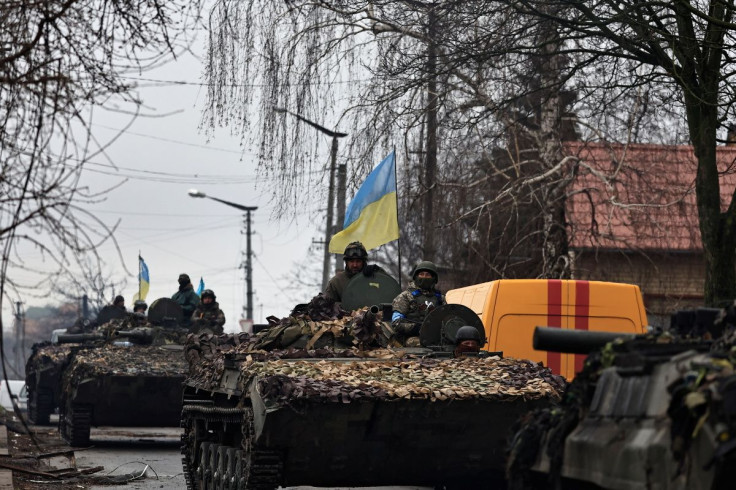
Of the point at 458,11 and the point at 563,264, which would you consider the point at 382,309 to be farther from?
the point at 563,264

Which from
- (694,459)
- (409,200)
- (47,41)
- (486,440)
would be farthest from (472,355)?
(409,200)

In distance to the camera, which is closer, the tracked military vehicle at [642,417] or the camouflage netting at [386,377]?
the tracked military vehicle at [642,417]

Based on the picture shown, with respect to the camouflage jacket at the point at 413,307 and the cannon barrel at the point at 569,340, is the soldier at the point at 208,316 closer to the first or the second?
the camouflage jacket at the point at 413,307

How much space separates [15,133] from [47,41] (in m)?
0.64

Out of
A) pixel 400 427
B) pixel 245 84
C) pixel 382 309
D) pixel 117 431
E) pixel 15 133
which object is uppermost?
pixel 245 84

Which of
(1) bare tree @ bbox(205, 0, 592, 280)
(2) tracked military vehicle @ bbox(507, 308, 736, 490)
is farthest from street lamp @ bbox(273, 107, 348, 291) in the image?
(2) tracked military vehicle @ bbox(507, 308, 736, 490)

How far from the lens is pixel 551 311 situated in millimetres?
14203

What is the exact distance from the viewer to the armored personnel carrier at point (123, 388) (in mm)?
18844

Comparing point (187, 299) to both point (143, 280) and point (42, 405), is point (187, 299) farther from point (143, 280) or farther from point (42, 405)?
point (143, 280)

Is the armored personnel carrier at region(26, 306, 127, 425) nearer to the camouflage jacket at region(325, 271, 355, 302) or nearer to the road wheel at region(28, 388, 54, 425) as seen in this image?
the road wheel at region(28, 388, 54, 425)

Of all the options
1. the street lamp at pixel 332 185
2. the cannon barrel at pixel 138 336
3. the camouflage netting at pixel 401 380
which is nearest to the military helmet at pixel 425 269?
the camouflage netting at pixel 401 380

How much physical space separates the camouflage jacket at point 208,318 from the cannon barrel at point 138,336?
812mm

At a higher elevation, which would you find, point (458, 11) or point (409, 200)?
point (458, 11)

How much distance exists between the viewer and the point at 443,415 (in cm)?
975
